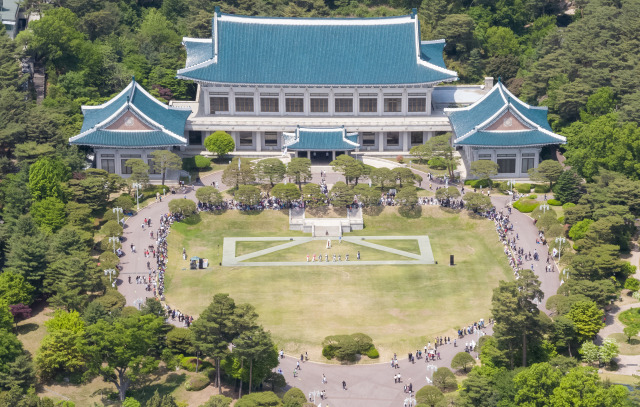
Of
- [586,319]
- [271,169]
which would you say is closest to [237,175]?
[271,169]

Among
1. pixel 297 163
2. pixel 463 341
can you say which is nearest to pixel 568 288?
pixel 463 341

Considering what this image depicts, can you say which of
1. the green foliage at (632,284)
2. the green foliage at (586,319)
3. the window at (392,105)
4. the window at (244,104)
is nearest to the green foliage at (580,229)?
the green foliage at (632,284)

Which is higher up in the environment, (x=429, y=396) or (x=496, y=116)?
(x=496, y=116)

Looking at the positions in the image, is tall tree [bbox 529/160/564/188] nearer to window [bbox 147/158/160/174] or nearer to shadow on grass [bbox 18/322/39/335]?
window [bbox 147/158/160/174]

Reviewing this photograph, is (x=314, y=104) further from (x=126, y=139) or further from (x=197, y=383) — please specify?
(x=197, y=383)

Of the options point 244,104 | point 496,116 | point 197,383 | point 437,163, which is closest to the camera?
point 197,383

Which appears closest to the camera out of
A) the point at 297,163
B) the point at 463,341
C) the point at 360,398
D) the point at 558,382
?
the point at 558,382

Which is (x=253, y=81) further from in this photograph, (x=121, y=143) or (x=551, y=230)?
(x=551, y=230)
